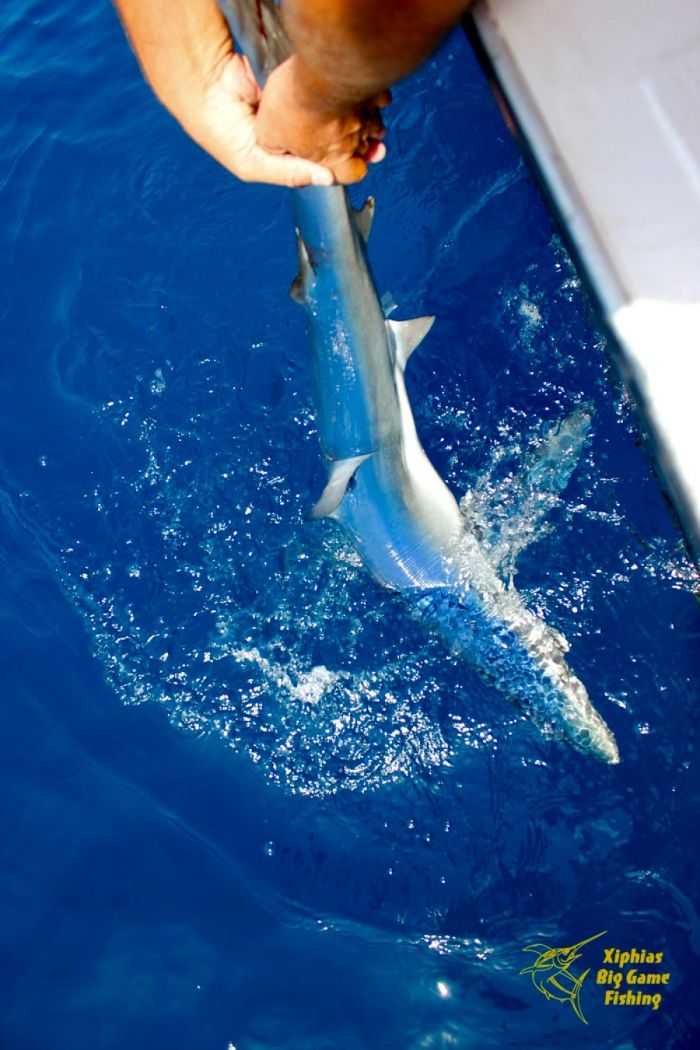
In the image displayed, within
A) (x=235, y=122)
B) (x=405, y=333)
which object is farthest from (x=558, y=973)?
(x=235, y=122)

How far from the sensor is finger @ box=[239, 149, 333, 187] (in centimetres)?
140

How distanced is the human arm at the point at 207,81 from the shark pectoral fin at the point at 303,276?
311 mm

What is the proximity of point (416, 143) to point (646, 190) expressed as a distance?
1.46 meters

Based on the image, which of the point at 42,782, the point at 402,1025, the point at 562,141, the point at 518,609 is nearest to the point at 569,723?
the point at 518,609

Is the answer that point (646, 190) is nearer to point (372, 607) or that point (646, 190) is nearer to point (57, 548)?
point (372, 607)

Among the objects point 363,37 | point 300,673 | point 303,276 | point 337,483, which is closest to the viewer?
point 363,37

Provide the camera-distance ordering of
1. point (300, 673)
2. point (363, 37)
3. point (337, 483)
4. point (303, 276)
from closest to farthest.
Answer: point (363, 37) → point (303, 276) → point (337, 483) → point (300, 673)

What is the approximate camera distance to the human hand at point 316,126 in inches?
46.4

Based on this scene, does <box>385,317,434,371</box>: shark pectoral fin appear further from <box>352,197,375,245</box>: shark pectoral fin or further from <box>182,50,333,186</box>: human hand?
<box>182,50,333,186</box>: human hand

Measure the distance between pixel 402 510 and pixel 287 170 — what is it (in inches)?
41.8

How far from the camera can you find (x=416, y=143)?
318cm

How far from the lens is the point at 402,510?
7.48ft

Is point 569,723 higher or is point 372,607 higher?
point 372,607

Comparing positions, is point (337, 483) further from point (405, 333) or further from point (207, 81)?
point (207, 81)
